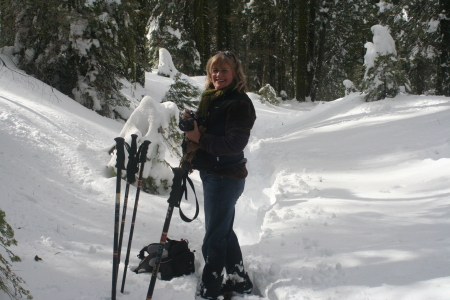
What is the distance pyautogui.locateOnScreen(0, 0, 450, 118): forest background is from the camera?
7285mm

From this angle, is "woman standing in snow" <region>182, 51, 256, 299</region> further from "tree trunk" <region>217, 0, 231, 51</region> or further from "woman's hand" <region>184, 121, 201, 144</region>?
"tree trunk" <region>217, 0, 231, 51</region>

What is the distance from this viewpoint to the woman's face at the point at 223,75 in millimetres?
2775

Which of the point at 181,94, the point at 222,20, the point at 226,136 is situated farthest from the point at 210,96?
the point at 222,20

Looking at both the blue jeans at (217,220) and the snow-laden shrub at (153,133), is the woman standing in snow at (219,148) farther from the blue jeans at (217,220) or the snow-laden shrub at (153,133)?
the snow-laden shrub at (153,133)

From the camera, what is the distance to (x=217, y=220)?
2.89 metres

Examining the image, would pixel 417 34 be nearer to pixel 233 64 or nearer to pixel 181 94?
pixel 181 94

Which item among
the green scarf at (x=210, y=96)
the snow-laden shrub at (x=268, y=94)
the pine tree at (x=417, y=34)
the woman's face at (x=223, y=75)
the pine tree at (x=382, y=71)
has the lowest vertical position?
the green scarf at (x=210, y=96)

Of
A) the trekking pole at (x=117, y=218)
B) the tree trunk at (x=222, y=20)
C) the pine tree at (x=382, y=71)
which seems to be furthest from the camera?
the tree trunk at (x=222, y=20)

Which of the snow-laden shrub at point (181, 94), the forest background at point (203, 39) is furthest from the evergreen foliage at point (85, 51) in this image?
the snow-laden shrub at point (181, 94)

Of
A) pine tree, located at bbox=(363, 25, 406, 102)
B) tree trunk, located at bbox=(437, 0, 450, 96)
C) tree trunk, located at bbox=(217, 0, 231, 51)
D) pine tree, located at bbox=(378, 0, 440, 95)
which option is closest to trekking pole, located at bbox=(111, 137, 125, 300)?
pine tree, located at bbox=(363, 25, 406, 102)

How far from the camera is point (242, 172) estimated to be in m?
2.85

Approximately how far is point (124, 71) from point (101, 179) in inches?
195

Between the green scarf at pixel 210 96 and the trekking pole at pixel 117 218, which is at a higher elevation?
the green scarf at pixel 210 96

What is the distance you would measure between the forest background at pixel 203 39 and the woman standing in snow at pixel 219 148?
7.25ft
